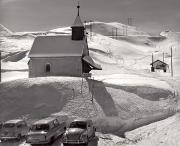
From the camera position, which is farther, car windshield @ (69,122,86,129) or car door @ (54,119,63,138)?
car door @ (54,119,63,138)

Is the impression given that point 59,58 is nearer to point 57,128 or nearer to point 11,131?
point 57,128

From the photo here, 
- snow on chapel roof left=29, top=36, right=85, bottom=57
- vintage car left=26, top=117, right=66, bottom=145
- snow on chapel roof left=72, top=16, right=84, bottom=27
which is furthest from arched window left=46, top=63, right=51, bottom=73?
vintage car left=26, top=117, right=66, bottom=145

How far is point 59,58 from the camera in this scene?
4653cm

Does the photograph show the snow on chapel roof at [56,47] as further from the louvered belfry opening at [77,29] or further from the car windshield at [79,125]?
the car windshield at [79,125]

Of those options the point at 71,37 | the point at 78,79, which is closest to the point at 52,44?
the point at 71,37

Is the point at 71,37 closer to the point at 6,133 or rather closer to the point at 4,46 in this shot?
the point at 6,133

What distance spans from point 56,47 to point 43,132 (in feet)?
79.1

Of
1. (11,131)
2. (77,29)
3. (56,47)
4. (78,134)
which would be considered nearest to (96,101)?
(78,134)

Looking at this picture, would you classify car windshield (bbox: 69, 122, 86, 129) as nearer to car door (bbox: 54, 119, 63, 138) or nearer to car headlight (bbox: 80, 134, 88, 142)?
car headlight (bbox: 80, 134, 88, 142)

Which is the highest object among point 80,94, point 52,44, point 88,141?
point 52,44

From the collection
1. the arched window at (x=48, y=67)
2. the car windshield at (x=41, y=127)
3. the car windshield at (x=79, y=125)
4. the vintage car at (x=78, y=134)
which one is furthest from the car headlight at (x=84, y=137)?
the arched window at (x=48, y=67)

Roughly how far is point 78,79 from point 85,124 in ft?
49.7

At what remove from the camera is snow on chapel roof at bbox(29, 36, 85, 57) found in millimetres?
46388

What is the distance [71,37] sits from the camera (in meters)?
49.1
